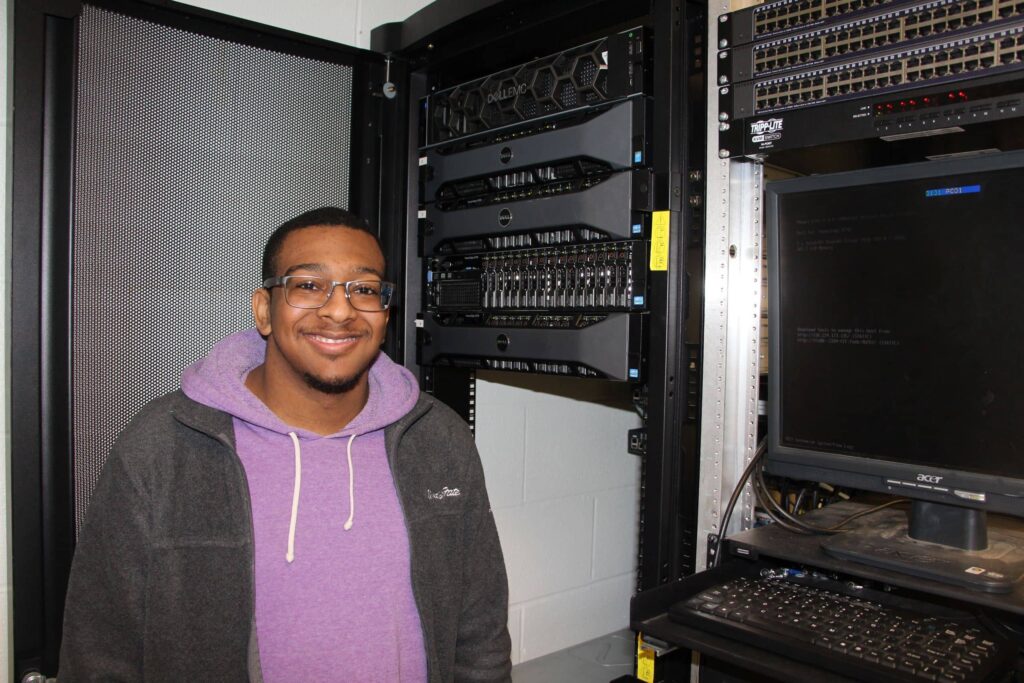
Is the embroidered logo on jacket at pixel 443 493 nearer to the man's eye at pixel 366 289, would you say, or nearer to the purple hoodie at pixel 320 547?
the purple hoodie at pixel 320 547

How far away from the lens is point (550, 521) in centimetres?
241

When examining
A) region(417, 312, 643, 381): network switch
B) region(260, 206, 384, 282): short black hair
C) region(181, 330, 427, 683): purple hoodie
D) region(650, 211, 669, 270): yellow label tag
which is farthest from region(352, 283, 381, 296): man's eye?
region(650, 211, 669, 270): yellow label tag

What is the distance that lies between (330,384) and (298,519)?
0.23 m

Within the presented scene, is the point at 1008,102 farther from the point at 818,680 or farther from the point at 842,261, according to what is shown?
the point at 818,680

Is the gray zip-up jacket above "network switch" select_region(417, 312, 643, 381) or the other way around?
the other way around

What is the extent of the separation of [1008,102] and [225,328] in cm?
139

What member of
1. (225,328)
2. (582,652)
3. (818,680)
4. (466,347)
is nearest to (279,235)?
(225,328)

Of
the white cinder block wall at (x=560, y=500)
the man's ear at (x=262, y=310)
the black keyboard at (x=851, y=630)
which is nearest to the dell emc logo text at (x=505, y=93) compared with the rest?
the man's ear at (x=262, y=310)

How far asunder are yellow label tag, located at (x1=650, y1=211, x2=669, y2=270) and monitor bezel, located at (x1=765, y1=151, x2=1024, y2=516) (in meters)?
0.16

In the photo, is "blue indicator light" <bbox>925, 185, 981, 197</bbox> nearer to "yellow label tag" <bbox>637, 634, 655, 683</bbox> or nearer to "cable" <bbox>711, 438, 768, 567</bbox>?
"cable" <bbox>711, 438, 768, 567</bbox>

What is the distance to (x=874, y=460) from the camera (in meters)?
1.23

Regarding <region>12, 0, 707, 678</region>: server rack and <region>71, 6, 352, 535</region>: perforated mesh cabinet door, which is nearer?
<region>12, 0, 707, 678</region>: server rack

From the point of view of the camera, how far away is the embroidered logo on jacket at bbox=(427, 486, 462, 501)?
4.67 ft

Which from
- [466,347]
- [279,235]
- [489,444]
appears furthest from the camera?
[489,444]
